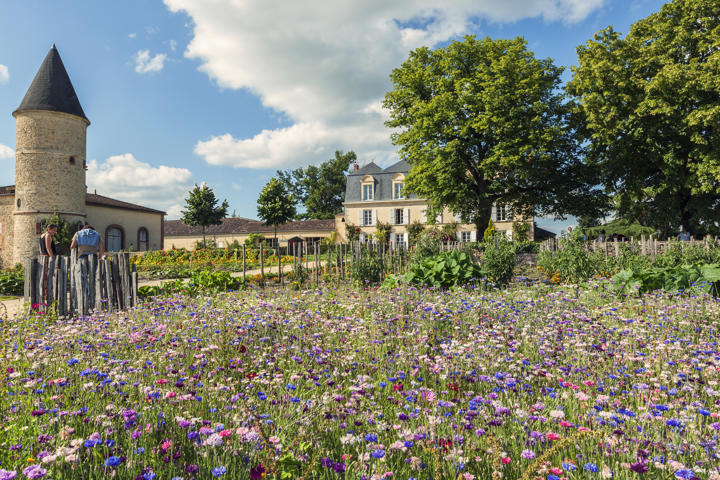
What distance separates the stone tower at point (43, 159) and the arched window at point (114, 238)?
6.24 m

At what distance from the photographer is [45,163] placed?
81.4 ft

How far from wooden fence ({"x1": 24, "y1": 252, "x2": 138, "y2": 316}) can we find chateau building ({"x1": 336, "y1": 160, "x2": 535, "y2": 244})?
2950 cm

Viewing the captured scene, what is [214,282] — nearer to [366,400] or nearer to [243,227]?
[366,400]

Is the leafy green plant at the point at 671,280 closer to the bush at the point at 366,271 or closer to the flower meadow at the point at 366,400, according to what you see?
the flower meadow at the point at 366,400

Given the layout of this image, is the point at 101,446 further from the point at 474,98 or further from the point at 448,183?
the point at 474,98

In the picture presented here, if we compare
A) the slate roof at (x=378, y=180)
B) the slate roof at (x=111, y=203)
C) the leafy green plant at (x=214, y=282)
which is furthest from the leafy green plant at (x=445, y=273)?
the slate roof at (x=111, y=203)

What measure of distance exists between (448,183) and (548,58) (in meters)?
8.91

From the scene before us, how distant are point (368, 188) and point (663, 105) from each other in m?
24.2

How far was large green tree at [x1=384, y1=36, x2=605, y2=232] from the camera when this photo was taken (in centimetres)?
2000

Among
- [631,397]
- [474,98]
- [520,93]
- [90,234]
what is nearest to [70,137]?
[90,234]

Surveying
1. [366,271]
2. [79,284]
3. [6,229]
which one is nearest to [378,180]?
[366,271]

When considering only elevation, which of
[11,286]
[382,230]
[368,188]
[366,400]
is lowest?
[11,286]

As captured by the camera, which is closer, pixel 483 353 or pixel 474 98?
pixel 483 353

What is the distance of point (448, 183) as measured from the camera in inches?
834
